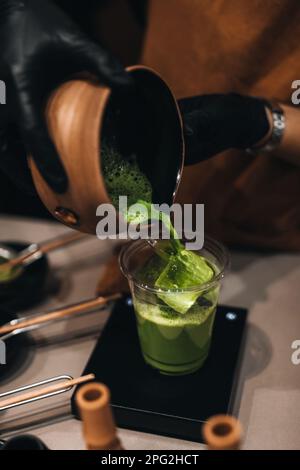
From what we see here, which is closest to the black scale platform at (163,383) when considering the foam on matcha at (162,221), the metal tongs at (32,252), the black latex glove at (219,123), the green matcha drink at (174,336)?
the green matcha drink at (174,336)

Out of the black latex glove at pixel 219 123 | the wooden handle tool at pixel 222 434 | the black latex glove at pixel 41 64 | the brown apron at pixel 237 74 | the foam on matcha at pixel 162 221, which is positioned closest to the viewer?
the wooden handle tool at pixel 222 434

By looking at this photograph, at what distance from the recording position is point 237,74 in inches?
51.2

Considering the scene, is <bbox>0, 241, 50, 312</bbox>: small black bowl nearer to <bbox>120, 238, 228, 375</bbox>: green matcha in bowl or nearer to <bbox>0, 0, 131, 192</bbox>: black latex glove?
<bbox>120, 238, 228, 375</bbox>: green matcha in bowl

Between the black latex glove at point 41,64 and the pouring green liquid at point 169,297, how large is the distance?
15cm

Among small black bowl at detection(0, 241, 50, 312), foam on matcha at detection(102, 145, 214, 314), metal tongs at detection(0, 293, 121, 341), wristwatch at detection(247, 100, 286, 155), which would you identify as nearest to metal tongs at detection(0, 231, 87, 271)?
Result: small black bowl at detection(0, 241, 50, 312)

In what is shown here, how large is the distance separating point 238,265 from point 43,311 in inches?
20.5

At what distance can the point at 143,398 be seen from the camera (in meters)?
1.02

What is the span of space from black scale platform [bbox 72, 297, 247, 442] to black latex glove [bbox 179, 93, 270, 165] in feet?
1.24

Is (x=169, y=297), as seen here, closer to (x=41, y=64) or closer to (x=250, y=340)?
(x=250, y=340)

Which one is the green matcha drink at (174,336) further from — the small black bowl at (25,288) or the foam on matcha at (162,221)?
the small black bowl at (25,288)

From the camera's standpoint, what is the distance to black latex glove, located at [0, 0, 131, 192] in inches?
32.7

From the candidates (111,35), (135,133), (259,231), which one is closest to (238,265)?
(259,231)

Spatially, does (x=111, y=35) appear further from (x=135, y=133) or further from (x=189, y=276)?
(x=189, y=276)

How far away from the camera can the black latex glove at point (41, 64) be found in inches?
32.7
